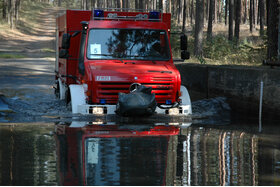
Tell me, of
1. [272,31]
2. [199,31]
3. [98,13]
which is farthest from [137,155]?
[199,31]

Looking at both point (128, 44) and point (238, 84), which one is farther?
point (238, 84)

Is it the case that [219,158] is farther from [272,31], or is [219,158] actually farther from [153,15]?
A: [272,31]

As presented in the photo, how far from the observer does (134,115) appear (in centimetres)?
1323

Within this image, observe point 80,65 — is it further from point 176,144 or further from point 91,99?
point 176,144

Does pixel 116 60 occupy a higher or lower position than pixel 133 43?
lower

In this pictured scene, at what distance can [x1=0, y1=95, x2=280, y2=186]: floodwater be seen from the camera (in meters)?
7.12

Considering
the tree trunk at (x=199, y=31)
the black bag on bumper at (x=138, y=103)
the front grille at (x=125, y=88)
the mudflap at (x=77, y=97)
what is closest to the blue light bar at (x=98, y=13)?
the mudflap at (x=77, y=97)

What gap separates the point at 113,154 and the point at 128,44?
638cm

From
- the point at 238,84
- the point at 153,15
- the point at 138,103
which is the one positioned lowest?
the point at 238,84

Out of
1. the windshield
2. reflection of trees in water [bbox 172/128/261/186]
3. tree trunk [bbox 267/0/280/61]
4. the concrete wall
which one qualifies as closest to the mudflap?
the windshield

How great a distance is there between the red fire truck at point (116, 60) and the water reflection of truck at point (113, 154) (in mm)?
1352

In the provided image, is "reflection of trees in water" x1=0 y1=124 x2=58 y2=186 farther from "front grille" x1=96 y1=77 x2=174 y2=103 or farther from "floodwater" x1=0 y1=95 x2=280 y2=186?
"front grille" x1=96 y1=77 x2=174 y2=103

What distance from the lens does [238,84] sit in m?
16.0

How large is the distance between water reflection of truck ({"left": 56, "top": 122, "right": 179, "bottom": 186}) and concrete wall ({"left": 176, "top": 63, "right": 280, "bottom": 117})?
2.90 metres
